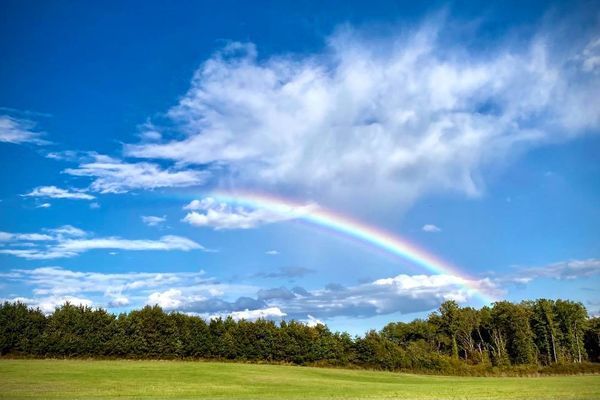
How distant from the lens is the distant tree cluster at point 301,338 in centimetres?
8519

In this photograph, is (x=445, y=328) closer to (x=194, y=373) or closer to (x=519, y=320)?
(x=519, y=320)

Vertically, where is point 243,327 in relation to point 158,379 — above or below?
above

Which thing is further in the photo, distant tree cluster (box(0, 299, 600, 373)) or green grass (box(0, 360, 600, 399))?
distant tree cluster (box(0, 299, 600, 373))

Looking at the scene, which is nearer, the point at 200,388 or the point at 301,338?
the point at 200,388

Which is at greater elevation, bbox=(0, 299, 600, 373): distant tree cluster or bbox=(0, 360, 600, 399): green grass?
bbox=(0, 299, 600, 373): distant tree cluster

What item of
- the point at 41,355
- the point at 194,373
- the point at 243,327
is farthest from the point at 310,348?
Result: the point at 41,355

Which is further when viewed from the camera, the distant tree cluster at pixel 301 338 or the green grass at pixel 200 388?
the distant tree cluster at pixel 301 338

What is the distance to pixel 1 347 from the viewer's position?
80.2 m

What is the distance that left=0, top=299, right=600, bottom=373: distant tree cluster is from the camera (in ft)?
279

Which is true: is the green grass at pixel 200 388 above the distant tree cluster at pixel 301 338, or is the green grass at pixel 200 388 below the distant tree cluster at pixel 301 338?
below

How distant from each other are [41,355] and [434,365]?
2839 inches

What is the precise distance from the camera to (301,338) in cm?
10156

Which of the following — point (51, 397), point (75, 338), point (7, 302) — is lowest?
point (51, 397)

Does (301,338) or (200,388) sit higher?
(301,338)
